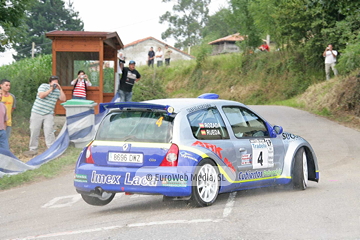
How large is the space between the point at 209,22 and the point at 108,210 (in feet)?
305

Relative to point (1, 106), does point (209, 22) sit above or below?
above

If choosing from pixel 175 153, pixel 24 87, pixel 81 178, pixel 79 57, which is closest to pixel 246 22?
pixel 79 57

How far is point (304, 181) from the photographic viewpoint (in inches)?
344

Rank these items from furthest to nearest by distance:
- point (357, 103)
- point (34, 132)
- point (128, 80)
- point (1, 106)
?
point (357, 103) → point (128, 80) → point (34, 132) → point (1, 106)

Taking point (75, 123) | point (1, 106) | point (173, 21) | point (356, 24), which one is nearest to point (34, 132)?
point (75, 123)

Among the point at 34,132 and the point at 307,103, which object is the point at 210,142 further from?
the point at 307,103

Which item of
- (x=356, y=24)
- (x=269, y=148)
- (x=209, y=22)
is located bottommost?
(x=269, y=148)

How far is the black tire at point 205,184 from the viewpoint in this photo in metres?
7.09

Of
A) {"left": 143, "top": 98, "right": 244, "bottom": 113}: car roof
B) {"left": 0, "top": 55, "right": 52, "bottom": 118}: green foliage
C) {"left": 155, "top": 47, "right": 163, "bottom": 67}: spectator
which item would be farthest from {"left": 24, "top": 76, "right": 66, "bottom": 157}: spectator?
{"left": 155, "top": 47, "right": 163, "bottom": 67}: spectator

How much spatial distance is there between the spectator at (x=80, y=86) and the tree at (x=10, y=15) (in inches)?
136

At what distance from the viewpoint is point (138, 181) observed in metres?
7.07

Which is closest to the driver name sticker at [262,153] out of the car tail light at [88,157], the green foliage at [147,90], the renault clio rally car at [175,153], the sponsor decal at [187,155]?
the renault clio rally car at [175,153]

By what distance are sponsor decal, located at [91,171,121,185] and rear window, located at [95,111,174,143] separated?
0.48m

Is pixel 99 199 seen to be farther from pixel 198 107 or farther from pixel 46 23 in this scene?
pixel 46 23
